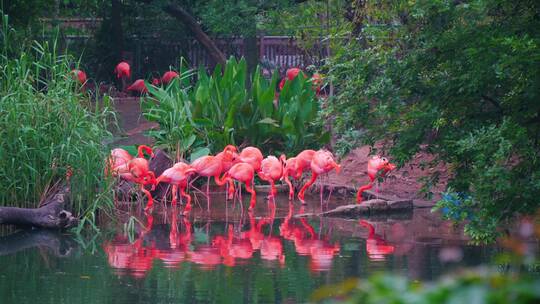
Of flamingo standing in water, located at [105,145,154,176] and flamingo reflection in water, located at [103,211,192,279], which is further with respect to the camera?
flamingo standing in water, located at [105,145,154,176]

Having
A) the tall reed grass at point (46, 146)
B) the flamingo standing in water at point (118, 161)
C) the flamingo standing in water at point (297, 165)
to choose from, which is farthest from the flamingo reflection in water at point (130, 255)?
the flamingo standing in water at point (297, 165)

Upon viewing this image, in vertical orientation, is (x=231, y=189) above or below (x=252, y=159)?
below

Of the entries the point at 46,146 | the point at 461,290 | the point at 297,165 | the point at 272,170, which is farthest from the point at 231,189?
the point at 461,290

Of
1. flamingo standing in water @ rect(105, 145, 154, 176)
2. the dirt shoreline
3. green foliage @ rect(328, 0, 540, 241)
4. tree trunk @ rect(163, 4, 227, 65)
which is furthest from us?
tree trunk @ rect(163, 4, 227, 65)

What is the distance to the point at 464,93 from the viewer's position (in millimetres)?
6363

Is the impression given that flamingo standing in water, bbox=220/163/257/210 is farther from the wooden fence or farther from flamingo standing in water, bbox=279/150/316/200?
the wooden fence

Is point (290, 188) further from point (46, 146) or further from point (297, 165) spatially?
point (46, 146)

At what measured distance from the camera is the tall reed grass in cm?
866

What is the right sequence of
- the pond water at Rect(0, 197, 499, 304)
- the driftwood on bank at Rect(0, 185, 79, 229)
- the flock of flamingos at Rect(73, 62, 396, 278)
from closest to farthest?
1. the pond water at Rect(0, 197, 499, 304)
2. the flock of flamingos at Rect(73, 62, 396, 278)
3. the driftwood on bank at Rect(0, 185, 79, 229)

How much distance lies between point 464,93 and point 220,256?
2.66 meters

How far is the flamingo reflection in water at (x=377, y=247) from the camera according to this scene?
7.84m

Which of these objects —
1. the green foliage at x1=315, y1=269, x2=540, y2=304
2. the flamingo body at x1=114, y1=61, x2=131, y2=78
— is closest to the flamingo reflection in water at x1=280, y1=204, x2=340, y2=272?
the green foliage at x1=315, y1=269, x2=540, y2=304

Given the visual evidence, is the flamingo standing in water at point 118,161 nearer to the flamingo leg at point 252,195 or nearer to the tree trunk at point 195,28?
the flamingo leg at point 252,195

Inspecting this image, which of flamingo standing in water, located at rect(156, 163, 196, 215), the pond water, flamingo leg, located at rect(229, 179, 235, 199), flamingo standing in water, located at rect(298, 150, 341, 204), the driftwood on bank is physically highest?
flamingo standing in water, located at rect(298, 150, 341, 204)
